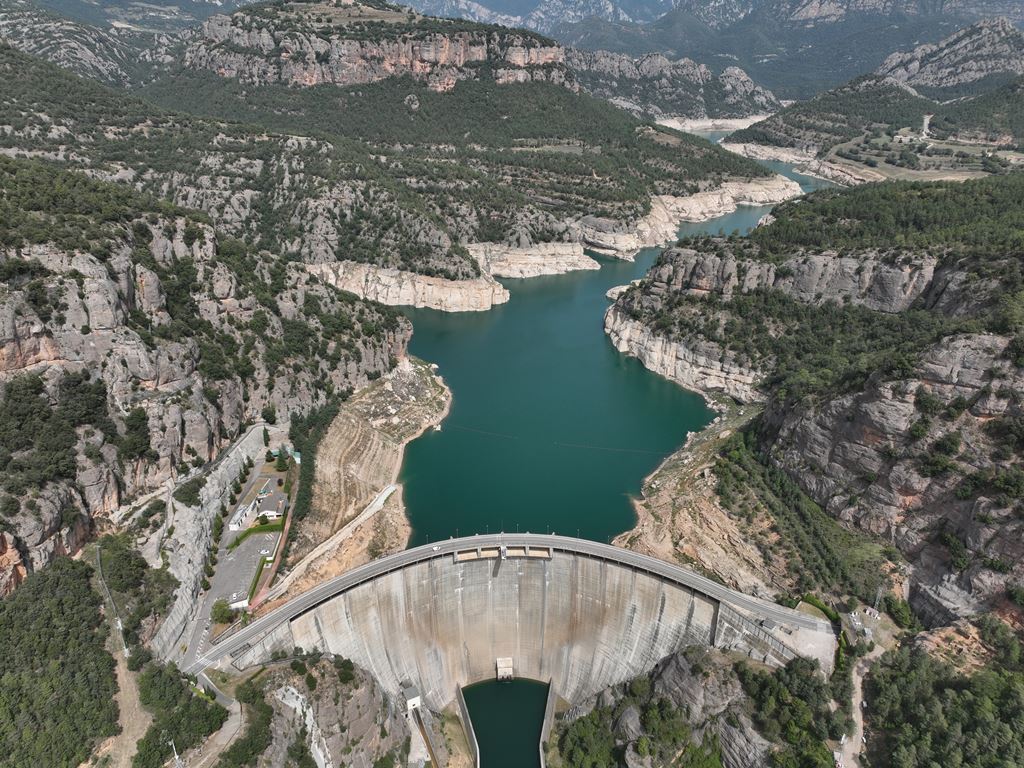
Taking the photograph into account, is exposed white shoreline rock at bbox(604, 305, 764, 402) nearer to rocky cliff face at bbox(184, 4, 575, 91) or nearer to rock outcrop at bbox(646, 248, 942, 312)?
rock outcrop at bbox(646, 248, 942, 312)

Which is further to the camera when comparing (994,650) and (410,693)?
(410,693)

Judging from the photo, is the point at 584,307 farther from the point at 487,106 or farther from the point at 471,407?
the point at 487,106

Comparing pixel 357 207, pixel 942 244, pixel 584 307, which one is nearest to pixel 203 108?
pixel 357 207

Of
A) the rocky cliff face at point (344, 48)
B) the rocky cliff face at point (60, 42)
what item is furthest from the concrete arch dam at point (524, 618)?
the rocky cliff face at point (60, 42)

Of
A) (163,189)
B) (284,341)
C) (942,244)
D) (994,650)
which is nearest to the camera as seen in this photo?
(994,650)

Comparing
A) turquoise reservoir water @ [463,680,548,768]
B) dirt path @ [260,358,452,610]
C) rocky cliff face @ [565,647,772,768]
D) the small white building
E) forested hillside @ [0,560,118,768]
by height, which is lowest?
turquoise reservoir water @ [463,680,548,768]

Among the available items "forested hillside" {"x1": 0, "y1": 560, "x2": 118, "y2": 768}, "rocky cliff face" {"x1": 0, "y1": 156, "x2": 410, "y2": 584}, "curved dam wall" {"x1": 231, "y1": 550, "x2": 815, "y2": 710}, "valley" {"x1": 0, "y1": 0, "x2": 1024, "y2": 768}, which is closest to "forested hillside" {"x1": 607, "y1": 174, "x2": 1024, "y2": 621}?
"valley" {"x1": 0, "y1": 0, "x2": 1024, "y2": 768}

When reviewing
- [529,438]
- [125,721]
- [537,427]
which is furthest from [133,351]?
[537,427]
